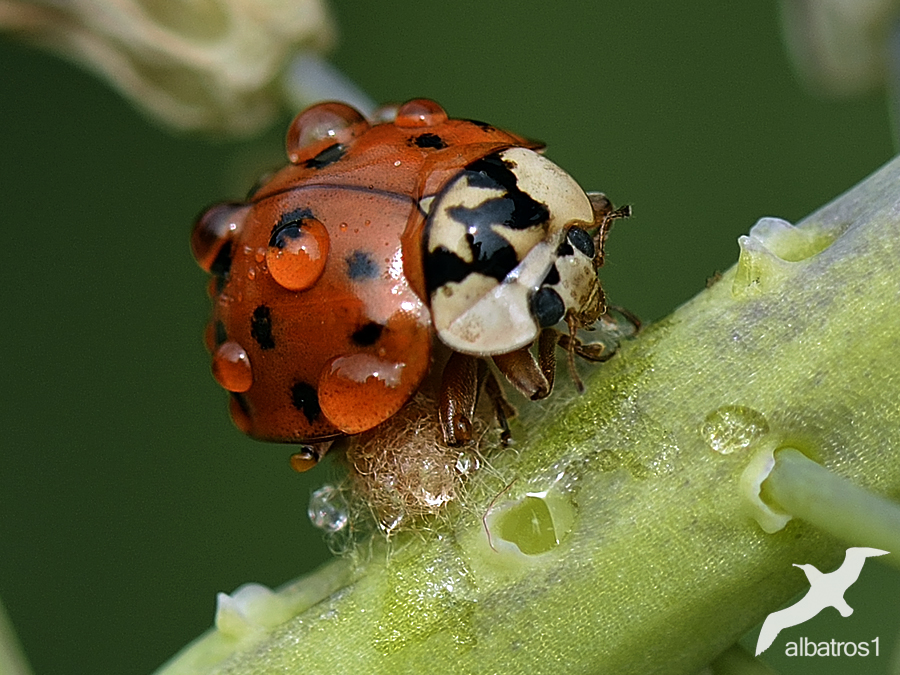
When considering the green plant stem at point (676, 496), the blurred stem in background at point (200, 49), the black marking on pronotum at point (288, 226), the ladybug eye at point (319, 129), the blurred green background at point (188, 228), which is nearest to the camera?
the green plant stem at point (676, 496)

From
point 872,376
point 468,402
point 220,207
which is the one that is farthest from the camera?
point 220,207

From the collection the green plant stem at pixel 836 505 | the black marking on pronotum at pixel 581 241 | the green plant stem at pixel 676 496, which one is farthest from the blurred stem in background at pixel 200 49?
the green plant stem at pixel 836 505

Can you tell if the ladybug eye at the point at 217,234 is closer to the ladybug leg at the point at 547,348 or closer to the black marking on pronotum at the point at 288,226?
the black marking on pronotum at the point at 288,226

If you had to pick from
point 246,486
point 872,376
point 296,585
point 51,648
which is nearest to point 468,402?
point 296,585

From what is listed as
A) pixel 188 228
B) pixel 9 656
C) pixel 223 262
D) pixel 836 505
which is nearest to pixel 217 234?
pixel 223 262

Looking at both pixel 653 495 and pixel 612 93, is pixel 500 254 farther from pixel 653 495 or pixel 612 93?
pixel 612 93

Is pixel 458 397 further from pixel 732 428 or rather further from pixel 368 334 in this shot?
pixel 732 428
